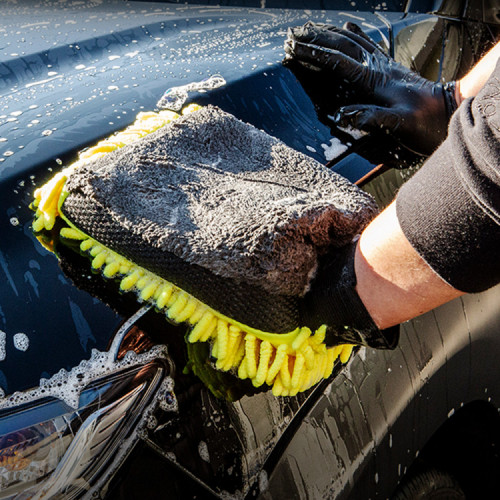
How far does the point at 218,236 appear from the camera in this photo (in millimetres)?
773

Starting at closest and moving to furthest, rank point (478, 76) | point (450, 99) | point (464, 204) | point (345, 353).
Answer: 1. point (464, 204)
2. point (345, 353)
3. point (478, 76)
4. point (450, 99)

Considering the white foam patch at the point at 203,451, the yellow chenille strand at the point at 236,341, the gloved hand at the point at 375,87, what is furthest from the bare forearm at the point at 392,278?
the gloved hand at the point at 375,87

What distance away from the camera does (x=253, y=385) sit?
2.75ft

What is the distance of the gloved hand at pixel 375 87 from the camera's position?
4.50ft

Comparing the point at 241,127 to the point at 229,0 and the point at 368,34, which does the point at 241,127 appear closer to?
the point at 368,34

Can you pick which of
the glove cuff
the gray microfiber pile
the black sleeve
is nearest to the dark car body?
the gray microfiber pile

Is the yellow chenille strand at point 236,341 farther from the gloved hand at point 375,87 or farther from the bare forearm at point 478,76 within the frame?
the bare forearm at point 478,76

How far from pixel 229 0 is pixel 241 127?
1.17 meters

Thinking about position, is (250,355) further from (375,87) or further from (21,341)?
(375,87)

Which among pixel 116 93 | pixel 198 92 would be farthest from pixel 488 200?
pixel 116 93

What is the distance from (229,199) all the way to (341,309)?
0.28 meters

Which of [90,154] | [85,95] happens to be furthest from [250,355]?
[85,95]

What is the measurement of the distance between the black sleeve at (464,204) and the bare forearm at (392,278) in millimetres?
20

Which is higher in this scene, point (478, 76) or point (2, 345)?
point (478, 76)
